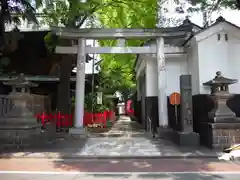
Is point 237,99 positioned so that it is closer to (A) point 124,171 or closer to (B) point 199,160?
(B) point 199,160

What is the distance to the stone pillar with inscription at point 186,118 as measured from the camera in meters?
13.4

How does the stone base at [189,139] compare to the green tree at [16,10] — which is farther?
the green tree at [16,10]

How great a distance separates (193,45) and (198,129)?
16.0 feet

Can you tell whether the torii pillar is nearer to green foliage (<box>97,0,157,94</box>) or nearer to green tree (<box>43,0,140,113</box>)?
green tree (<box>43,0,140,113</box>)

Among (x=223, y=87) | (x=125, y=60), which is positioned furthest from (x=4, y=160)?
(x=125, y=60)

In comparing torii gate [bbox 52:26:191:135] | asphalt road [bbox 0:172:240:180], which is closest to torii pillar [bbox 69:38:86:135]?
torii gate [bbox 52:26:191:135]

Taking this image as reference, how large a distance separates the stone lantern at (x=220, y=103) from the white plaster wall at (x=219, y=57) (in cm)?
234

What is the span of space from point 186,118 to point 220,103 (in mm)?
1650

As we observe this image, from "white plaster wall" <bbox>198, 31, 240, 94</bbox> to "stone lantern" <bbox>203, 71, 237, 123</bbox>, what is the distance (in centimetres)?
234

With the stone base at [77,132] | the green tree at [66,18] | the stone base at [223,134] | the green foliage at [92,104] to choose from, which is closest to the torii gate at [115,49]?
the stone base at [77,132]

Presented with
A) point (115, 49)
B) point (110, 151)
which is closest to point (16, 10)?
point (115, 49)

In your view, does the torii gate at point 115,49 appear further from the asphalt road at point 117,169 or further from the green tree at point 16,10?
the asphalt road at point 117,169

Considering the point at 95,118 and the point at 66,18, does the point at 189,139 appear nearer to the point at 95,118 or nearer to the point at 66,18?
the point at 66,18

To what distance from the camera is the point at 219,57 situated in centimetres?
1581
